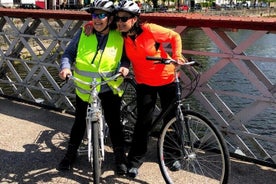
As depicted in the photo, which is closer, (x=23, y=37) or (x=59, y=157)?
(x=59, y=157)

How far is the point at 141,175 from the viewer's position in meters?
4.44

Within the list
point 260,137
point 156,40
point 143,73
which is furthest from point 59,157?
point 260,137

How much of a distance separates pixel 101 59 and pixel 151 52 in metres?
0.51

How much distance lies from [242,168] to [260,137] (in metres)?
0.41

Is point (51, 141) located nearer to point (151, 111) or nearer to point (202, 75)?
point (151, 111)

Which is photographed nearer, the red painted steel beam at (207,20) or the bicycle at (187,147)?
the bicycle at (187,147)

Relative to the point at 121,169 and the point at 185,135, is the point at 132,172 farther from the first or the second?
the point at 185,135

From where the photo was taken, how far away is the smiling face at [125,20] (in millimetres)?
3967

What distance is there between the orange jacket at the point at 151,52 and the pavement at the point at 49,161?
107cm

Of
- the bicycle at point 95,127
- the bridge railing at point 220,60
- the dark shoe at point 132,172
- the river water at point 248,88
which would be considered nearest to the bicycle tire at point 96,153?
the bicycle at point 95,127

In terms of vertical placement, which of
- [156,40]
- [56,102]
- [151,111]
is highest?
[156,40]

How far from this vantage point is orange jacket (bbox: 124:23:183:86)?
400 centimetres

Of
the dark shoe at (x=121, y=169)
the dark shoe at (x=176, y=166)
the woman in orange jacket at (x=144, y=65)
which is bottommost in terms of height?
the dark shoe at (x=121, y=169)

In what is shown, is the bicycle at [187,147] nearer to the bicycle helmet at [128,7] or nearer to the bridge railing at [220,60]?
the bridge railing at [220,60]
